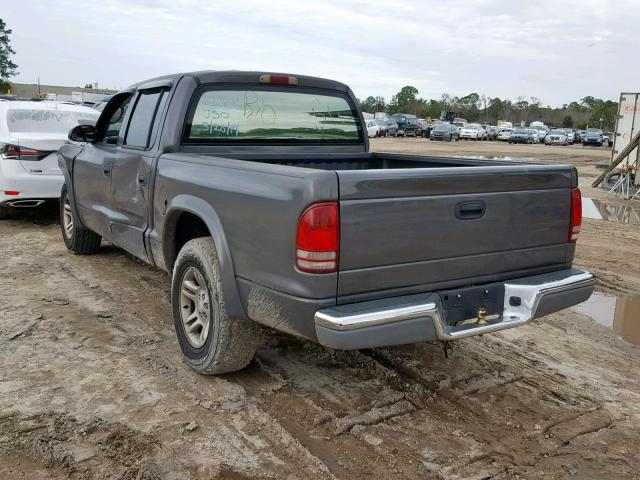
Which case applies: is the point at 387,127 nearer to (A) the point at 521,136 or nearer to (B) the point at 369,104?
(A) the point at 521,136

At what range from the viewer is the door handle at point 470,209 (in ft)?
11.3

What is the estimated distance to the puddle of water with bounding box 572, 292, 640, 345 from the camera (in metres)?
5.49

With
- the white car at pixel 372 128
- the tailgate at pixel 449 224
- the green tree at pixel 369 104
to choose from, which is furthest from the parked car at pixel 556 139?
the green tree at pixel 369 104

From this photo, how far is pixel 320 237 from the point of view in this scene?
304cm

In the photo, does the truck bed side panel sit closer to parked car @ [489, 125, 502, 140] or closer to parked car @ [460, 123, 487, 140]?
parked car @ [460, 123, 487, 140]

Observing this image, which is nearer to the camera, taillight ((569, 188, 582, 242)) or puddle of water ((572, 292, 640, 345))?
taillight ((569, 188, 582, 242))

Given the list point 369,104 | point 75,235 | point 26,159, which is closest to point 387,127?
point 26,159

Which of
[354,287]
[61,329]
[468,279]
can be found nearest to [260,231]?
[354,287]

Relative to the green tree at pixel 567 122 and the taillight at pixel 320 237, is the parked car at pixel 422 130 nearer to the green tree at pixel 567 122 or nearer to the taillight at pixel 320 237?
the taillight at pixel 320 237

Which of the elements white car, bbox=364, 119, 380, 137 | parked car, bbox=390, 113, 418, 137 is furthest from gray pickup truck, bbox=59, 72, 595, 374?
parked car, bbox=390, 113, 418, 137

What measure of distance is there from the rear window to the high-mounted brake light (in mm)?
74

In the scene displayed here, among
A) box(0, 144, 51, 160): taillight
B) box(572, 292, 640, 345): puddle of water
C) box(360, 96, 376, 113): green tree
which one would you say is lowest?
box(572, 292, 640, 345): puddle of water

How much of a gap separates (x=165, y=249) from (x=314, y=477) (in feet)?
6.97

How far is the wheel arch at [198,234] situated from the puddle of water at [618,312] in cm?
354
